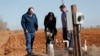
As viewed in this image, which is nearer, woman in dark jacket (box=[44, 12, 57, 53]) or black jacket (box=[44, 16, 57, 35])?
woman in dark jacket (box=[44, 12, 57, 53])

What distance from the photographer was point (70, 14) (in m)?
15.1

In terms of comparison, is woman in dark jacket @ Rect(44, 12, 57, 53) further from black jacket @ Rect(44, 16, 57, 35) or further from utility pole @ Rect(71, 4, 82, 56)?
utility pole @ Rect(71, 4, 82, 56)

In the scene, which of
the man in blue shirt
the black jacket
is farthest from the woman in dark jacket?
the man in blue shirt

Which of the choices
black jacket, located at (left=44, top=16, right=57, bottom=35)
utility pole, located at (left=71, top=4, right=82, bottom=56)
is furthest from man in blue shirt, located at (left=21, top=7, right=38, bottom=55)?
utility pole, located at (left=71, top=4, right=82, bottom=56)

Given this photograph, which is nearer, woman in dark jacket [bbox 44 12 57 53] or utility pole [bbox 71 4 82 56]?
utility pole [bbox 71 4 82 56]

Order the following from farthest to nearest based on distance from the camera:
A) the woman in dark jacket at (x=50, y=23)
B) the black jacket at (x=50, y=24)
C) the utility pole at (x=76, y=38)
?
the black jacket at (x=50, y=24) < the woman in dark jacket at (x=50, y=23) < the utility pole at (x=76, y=38)

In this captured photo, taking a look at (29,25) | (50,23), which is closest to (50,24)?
(50,23)

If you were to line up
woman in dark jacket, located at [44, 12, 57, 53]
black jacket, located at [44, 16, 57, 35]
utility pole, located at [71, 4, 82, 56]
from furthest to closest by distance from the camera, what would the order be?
1. black jacket, located at [44, 16, 57, 35]
2. woman in dark jacket, located at [44, 12, 57, 53]
3. utility pole, located at [71, 4, 82, 56]

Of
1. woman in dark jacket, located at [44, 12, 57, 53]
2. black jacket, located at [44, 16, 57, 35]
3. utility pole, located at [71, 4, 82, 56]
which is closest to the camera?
utility pole, located at [71, 4, 82, 56]

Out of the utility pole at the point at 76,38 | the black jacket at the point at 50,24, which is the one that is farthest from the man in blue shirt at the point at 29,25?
the utility pole at the point at 76,38

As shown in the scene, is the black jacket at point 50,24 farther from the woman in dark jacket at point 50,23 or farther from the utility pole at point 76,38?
the utility pole at point 76,38

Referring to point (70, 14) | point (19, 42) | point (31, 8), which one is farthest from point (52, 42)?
point (19, 42)

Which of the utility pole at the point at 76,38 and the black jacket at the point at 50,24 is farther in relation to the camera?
the black jacket at the point at 50,24

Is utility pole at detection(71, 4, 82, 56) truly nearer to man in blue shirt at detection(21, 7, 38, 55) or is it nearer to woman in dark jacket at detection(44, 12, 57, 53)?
woman in dark jacket at detection(44, 12, 57, 53)
